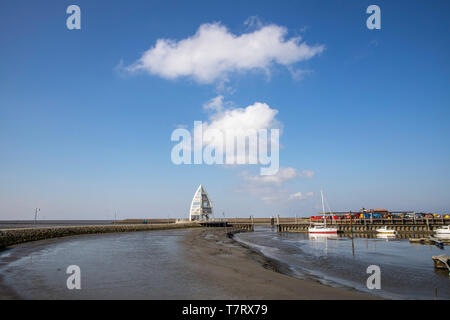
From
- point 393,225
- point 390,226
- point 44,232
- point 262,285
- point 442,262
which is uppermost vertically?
point 262,285

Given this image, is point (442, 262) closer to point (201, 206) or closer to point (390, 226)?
point (390, 226)

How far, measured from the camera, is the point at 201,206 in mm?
121312

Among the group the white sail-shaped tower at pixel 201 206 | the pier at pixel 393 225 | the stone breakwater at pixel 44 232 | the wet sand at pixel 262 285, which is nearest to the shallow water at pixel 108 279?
the wet sand at pixel 262 285

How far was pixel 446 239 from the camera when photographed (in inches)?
Result: 2079

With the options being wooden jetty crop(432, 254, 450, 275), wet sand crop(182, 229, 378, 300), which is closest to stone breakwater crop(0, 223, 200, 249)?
wet sand crop(182, 229, 378, 300)

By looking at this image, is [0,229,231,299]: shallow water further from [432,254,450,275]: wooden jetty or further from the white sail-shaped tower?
the white sail-shaped tower

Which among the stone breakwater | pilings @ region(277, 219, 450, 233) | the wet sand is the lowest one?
pilings @ region(277, 219, 450, 233)

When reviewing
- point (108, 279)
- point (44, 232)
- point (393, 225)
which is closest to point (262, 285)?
point (108, 279)

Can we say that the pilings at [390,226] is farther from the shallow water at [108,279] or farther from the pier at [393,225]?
the shallow water at [108,279]

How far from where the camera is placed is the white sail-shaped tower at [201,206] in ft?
400

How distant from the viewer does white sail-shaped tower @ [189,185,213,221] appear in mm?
121875
